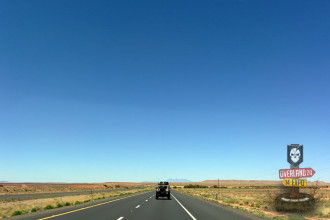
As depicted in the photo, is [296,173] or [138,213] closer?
[138,213]

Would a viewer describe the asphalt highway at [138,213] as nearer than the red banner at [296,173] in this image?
Yes

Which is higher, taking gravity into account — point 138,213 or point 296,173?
point 296,173

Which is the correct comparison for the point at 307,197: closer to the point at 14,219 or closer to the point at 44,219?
the point at 44,219

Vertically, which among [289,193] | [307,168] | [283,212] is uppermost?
[307,168]

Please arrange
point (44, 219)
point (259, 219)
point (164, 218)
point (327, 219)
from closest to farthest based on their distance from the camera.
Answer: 1. point (44, 219)
2. point (164, 218)
3. point (259, 219)
4. point (327, 219)

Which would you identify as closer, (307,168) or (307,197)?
(307,168)

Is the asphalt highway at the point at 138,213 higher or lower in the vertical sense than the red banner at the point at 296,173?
lower

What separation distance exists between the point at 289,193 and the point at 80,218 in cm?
1541

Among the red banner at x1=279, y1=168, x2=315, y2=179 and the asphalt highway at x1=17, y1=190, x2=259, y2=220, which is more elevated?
the red banner at x1=279, y1=168, x2=315, y2=179

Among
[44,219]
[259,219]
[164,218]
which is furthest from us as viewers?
[259,219]

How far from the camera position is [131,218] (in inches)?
562

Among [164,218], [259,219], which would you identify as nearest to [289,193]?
[259,219]

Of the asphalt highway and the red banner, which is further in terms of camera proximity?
the red banner

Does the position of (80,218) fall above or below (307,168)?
below
